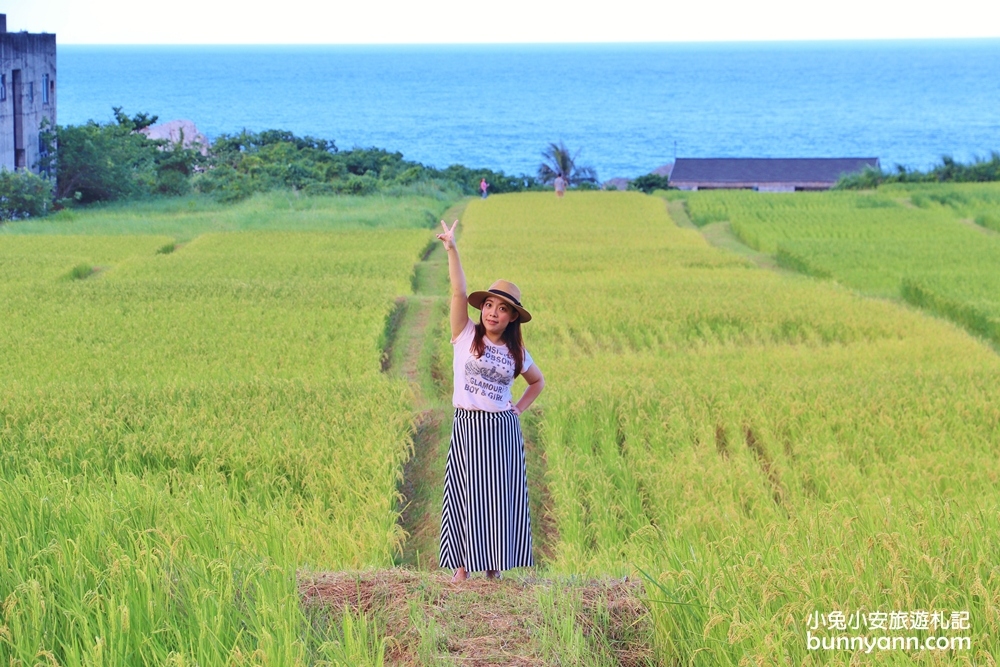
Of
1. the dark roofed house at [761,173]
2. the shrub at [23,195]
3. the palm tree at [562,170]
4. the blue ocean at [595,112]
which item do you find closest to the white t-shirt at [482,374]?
the shrub at [23,195]

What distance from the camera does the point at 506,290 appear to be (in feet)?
14.8

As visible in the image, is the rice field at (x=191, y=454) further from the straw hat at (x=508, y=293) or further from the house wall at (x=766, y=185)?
the house wall at (x=766, y=185)

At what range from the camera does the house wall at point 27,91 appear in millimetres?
23375

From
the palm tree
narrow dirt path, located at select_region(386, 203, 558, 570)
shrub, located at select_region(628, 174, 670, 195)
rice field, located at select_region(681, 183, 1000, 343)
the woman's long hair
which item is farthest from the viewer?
the palm tree

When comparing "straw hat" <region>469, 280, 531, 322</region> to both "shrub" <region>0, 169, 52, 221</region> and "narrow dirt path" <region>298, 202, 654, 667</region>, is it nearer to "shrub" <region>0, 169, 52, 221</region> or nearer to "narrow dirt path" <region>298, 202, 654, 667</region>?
"narrow dirt path" <region>298, 202, 654, 667</region>

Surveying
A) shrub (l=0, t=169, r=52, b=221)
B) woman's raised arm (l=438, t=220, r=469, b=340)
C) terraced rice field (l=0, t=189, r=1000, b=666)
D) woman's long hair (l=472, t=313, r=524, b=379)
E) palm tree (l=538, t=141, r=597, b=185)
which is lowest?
shrub (l=0, t=169, r=52, b=221)

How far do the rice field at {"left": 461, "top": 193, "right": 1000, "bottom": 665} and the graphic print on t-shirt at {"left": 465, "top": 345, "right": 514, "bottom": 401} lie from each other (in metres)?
0.97

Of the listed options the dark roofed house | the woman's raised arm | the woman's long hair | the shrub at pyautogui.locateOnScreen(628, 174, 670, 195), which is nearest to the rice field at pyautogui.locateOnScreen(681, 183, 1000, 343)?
the shrub at pyautogui.locateOnScreen(628, 174, 670, 195)

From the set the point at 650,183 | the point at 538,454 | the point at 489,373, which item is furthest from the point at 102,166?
the point at 489,373

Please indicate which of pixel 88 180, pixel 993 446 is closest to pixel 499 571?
pixel 993 446

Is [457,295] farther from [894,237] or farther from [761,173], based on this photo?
[761,173]

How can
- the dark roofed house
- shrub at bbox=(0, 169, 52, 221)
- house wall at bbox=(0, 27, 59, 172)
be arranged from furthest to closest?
the dark roofed house
house wall at bbox=(0, 27, 59, 172)
shrub at bbox=(0, 169, 52, 221)

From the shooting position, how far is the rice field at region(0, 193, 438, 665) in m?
3.59

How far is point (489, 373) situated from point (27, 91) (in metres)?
23.1
